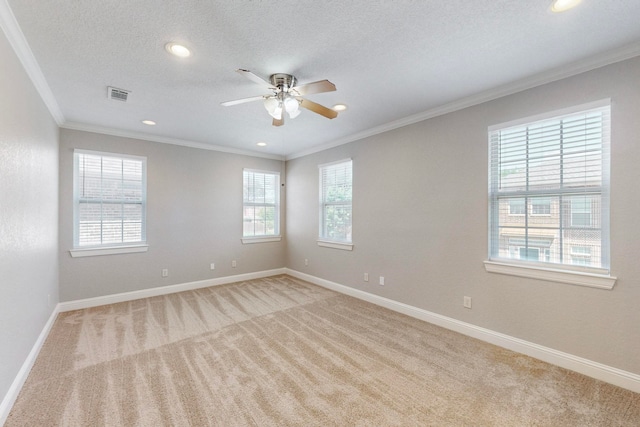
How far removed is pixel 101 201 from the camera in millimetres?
4027

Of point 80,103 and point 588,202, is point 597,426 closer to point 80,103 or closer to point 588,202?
point 588,202

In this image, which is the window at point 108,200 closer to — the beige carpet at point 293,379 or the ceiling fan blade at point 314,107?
the beige carpet at point 293,379

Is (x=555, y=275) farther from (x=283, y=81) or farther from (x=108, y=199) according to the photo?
(x=108, y=199)

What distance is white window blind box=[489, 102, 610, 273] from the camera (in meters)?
2.27

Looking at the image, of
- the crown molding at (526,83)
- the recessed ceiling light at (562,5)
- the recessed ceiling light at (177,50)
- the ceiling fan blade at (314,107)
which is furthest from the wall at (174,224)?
the recessed ceiling light at (562,5)

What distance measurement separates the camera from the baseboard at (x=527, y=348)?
7.02ft

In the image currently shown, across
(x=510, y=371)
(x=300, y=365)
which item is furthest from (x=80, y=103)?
(x=510, y=371)

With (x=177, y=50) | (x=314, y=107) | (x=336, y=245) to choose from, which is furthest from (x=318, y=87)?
(x=336, y=245)

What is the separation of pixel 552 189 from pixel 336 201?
9.76 feet

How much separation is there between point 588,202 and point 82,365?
15.1 feet

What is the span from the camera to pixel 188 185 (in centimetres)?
474

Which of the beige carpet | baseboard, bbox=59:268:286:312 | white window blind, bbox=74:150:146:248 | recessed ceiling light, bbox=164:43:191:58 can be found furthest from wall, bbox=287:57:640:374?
white window blind, bbox=74:150:146:248

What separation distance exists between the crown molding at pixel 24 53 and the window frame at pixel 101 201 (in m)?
0.95

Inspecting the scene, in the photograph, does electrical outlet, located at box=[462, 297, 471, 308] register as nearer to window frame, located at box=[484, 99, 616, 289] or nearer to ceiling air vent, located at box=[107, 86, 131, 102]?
window frame, located at box=[484, 99, 616, 289]
